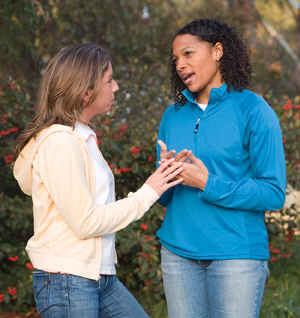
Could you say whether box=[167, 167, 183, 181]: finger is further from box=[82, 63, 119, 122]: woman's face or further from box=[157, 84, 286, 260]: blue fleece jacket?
box=[82, 63, 119, 122]: woman's face

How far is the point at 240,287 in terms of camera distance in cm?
196

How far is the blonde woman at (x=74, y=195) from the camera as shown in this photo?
5.80 ft

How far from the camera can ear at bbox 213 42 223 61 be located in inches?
88.5

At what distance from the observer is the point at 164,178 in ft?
6.64

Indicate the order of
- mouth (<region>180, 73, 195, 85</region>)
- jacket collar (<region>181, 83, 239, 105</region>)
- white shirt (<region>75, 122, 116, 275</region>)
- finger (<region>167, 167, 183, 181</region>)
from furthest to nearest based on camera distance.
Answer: mouth (<region>180, 73, 195, 85</region>), jacket collar (<region>181, 83, 239, 105</region>), finger (<region>167, 167, 183, 181</region>), white shirt (<region>75, 122, 116, 275</region>)

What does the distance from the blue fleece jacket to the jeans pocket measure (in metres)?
0.65

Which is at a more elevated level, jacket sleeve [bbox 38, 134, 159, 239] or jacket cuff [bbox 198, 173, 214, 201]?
jacket sleeve [bbox 38, 134, 159, 239]

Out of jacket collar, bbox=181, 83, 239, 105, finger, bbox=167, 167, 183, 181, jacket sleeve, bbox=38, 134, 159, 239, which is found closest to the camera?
jacket sleeve, bbox=38, 134, 159, 239

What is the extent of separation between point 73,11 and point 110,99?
5856 mm

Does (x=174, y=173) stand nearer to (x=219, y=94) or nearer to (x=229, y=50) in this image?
(x=219, y=94)

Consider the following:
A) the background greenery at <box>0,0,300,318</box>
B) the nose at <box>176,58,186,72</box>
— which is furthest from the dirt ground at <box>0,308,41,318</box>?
the nose at <box>176,58,186,72</box>

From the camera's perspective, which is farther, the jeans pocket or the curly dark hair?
the curly dark hair

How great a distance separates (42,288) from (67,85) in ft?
2.95

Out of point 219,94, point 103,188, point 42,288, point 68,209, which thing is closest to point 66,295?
point 42,288
